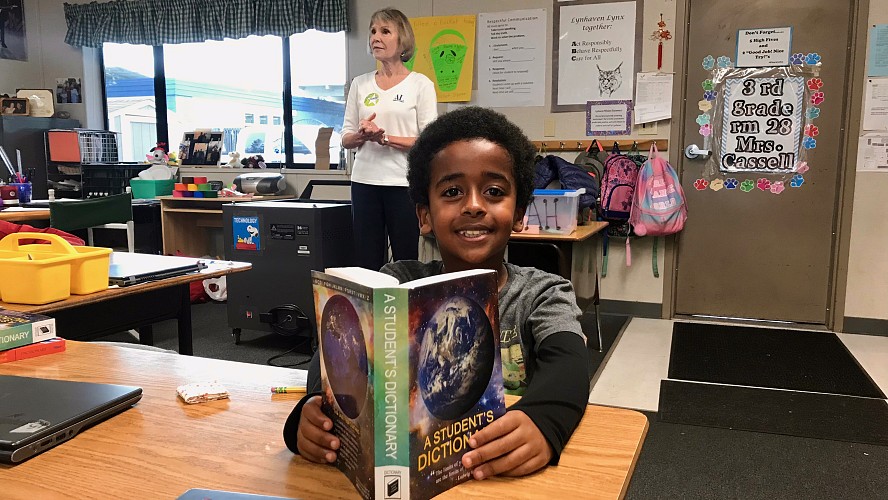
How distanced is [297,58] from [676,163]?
2776 mm

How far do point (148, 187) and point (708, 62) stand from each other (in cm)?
393

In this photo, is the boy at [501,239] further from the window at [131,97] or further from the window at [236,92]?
the window at [131,97]

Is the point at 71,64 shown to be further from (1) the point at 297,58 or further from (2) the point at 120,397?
(2) the point at 120,397

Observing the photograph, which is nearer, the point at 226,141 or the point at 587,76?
the point at 587,76

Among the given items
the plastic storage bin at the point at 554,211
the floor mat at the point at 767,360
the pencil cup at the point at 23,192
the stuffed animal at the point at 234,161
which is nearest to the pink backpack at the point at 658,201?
the floor mat at the point at 767,360

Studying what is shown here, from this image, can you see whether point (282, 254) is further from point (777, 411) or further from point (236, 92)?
point (236, 92)

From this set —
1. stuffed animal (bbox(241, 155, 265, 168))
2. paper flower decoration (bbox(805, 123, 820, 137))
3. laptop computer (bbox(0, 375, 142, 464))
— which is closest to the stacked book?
laptop computer (bbox(0, 375, 142, 464))

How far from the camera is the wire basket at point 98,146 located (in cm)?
500

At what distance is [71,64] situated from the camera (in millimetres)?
5527

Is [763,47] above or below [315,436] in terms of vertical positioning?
above

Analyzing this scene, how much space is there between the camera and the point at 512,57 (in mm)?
4152

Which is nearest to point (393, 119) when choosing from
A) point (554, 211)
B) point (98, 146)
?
point (554, 211)

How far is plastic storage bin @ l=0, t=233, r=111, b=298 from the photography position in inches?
61.7

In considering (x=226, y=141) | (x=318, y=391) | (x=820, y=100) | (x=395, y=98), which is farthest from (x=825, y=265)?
(x=226, y=141)
